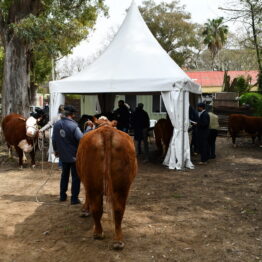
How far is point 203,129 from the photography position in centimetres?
998

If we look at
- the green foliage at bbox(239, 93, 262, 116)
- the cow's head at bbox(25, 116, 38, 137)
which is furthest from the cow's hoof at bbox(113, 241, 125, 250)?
the green foliage at bbox(239, 93, 262, 116)

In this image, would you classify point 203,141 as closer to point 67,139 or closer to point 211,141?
point 211,141

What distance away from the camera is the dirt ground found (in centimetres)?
406

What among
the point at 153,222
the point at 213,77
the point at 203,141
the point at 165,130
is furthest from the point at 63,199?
the point at 213,77

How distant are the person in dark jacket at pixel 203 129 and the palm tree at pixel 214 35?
1338 inches

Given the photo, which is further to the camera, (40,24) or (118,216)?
(40,24)

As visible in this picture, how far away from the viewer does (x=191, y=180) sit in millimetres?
8141

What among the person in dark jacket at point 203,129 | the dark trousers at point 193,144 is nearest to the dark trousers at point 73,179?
the person in dark jacket at point 203,129

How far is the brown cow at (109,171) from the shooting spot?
13.2ft

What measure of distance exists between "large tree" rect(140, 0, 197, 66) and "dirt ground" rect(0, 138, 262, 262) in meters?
28.0

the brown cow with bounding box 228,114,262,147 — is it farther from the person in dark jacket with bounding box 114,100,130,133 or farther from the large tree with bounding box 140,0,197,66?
the large tree with bounding box 140,0,197,66

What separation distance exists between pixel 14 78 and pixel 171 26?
24692 millimetres

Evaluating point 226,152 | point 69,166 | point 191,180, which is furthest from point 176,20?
point 69,166

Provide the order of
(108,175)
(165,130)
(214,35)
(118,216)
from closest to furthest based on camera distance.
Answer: (108,175) < (118,216) < (165,130) < (214,35)
